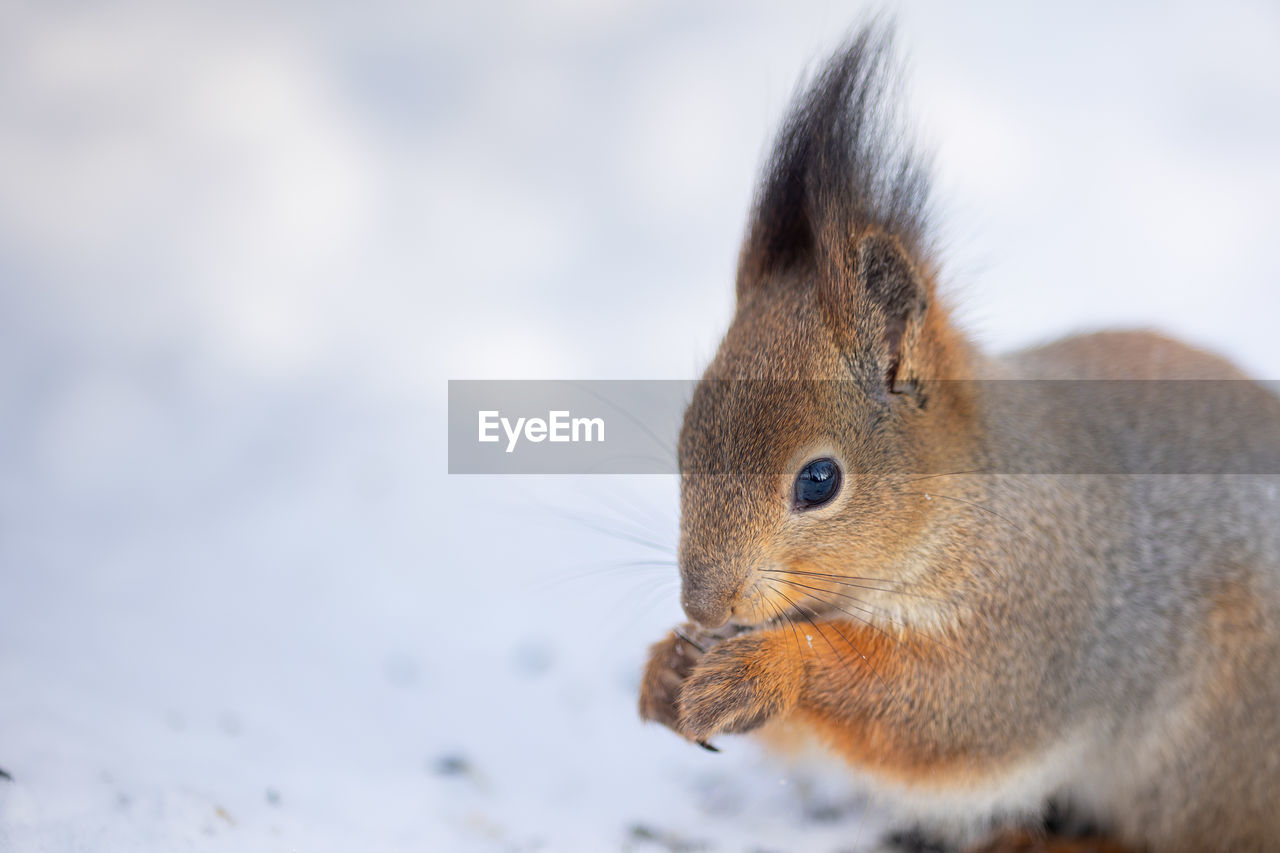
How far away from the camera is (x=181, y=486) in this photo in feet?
8.02

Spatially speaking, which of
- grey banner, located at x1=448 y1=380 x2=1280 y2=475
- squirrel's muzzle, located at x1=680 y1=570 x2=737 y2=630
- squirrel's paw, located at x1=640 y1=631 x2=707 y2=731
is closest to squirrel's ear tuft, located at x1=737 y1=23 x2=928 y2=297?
grey banner, located at x1=448 y1=380 x2=1280 y2=475

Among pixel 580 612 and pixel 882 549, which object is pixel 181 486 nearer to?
pixel 580 612

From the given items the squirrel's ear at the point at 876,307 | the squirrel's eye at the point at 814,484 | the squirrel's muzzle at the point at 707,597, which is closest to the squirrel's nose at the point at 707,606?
the squirrel's muzzle at the point at 707,597

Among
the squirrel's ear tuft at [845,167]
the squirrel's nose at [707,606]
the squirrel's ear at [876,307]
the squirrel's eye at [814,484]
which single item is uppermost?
the squirrel's ear tuft at [845,167]

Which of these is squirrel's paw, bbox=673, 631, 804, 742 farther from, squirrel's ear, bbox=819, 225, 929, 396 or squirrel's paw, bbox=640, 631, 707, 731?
squirrel's ear, bbox=819, 225, 929, 396

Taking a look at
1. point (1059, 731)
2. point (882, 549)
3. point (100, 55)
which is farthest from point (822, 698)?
point (100, 55)

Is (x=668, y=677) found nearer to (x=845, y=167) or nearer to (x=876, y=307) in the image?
(x=876, y=307)

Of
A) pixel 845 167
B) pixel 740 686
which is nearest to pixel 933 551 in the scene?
pixel 740 686

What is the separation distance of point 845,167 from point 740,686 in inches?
27.7

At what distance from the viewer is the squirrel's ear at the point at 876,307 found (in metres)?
1.37

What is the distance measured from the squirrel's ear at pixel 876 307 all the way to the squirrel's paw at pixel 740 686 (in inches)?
14.9

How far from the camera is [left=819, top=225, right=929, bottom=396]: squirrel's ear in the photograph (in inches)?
53.8

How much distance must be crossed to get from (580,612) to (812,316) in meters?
1.14

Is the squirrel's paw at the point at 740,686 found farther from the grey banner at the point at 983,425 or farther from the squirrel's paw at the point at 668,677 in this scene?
the grey banner at the point at 983,425
